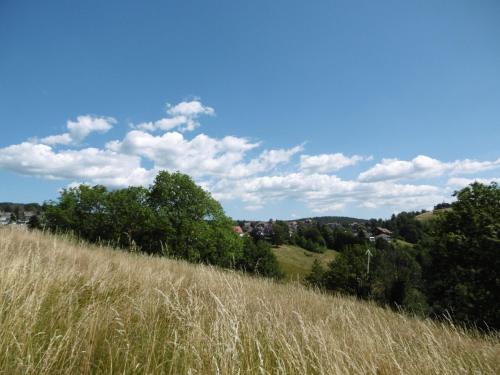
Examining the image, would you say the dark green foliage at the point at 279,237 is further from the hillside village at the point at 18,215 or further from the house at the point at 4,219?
the house at the point at 4,219

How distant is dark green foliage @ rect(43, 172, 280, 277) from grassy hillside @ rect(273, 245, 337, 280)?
198 ft

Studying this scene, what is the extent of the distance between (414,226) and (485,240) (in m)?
127

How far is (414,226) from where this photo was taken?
13350cm

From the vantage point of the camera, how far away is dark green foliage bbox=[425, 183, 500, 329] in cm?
2006

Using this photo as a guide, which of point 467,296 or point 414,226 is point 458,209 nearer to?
point 467,296

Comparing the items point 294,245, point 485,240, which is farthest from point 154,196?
point 294,245

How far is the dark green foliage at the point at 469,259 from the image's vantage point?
20.1m

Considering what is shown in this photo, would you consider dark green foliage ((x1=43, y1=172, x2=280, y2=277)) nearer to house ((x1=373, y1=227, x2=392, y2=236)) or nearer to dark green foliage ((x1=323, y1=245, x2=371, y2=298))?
dark green foliage ((x1=323, y1=245, x2=371, y2=298))

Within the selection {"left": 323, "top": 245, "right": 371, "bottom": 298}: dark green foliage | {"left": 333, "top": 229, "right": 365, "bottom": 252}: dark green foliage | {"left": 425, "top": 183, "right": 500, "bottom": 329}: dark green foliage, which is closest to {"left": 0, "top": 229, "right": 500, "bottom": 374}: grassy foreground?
{"left": 425, "top": 183, "right": 500, "bottom": 329}: dark green foliage

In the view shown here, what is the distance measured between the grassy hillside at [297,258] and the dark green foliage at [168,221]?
6049cm

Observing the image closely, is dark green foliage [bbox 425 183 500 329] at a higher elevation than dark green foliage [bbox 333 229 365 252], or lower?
higher

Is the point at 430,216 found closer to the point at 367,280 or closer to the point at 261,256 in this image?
the point at 367,280

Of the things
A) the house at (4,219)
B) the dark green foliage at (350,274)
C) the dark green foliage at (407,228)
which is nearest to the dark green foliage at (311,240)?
the dark green foliage at (407,228)

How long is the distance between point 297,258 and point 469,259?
87.9 meters
